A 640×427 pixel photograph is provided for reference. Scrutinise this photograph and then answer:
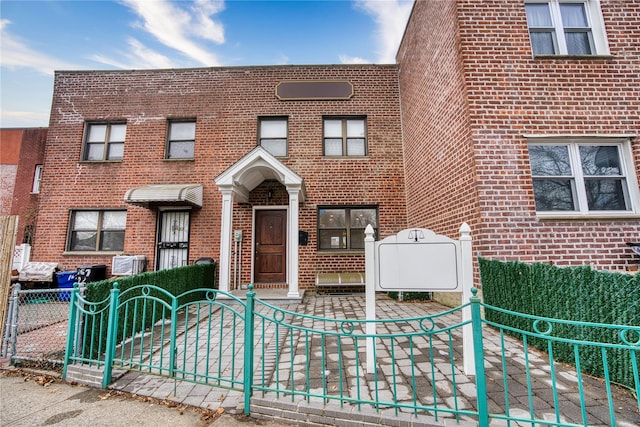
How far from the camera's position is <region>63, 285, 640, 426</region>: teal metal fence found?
1.99 meters

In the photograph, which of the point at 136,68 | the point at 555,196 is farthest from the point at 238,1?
the point at 555,196

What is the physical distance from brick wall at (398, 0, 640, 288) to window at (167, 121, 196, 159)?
25.0 feet

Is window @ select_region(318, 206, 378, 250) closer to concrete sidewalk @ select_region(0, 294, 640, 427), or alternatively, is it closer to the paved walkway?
the paved walkway

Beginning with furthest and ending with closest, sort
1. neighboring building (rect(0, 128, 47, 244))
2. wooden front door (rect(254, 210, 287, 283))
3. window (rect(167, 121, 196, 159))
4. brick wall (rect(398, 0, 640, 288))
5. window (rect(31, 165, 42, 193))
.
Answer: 1. window (rect(31, 165, 42, 193))
2. neighboring building (rect(0, 128, 47, 244))
3. window (rect(167, 121, 196, 159))
4. wooden front door (rect(254, 210, 287, 283))
5. brick wall (rect(398, 0, 640, 288))

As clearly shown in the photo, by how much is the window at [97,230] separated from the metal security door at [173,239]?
1308mm

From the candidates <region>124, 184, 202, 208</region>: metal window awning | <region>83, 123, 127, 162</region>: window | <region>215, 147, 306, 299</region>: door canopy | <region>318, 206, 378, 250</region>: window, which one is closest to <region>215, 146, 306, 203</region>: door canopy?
<region>215, 147, 306, 299</region>: door canopy

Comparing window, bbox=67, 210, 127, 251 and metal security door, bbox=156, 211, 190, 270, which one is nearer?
metal security door, bbox=156, 211, 190, 270

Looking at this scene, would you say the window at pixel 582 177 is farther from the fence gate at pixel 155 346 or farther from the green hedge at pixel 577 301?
the fence gate at pixel 155 346

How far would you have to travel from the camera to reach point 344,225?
26.8 ft

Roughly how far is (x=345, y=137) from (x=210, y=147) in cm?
438

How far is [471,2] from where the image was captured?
5.16 m

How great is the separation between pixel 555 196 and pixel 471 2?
403cm

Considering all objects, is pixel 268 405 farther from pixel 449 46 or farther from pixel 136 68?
pixel 136 68

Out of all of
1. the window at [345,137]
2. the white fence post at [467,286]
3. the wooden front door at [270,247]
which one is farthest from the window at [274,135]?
the white fence post at [467,286]
